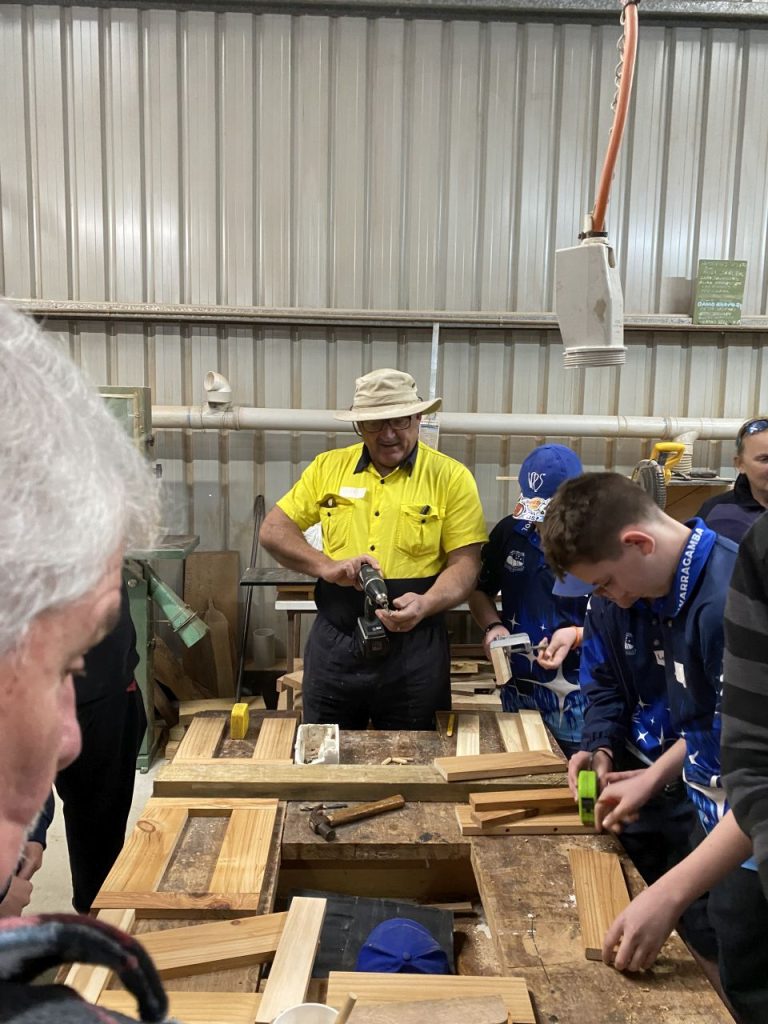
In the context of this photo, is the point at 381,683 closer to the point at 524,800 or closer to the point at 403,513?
the point at 403,513

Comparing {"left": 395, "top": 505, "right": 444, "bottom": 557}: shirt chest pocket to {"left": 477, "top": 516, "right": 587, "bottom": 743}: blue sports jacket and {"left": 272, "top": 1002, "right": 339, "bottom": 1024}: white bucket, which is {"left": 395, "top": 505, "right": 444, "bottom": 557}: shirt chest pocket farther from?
{"left": 272, "top": 1002, "right": 339, "bottom": 1024}: white bucket

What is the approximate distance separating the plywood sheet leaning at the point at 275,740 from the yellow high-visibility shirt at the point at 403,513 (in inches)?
25.9

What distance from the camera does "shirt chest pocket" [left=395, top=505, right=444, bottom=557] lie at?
250 centimetres

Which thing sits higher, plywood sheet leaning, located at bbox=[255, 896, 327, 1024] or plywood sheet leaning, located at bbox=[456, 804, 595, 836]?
plywood sheet leaning, located at bbox=[255, 896, 327, 1024]

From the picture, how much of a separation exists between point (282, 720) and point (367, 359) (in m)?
2.76

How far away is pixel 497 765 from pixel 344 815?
399 millimetres

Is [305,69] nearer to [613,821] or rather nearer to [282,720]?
[282,720]

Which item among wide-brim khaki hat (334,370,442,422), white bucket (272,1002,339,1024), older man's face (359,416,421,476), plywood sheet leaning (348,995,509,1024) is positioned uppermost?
wide-brim khaki hat (334,370,442,422)

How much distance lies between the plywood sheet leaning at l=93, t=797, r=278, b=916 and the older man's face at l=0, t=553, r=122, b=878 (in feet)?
2.95

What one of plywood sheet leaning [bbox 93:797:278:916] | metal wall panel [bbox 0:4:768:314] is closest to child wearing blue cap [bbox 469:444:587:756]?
plywood sheet leaning [bbox 93:797:278:916]

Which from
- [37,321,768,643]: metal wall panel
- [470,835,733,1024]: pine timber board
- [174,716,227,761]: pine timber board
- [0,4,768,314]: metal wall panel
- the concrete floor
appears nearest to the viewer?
[470,835,733,1024]: pine timber board

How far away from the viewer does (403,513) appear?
2.50 m

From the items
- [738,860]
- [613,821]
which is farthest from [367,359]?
[738,860]

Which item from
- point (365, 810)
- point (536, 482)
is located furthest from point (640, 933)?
point (536, 482)
